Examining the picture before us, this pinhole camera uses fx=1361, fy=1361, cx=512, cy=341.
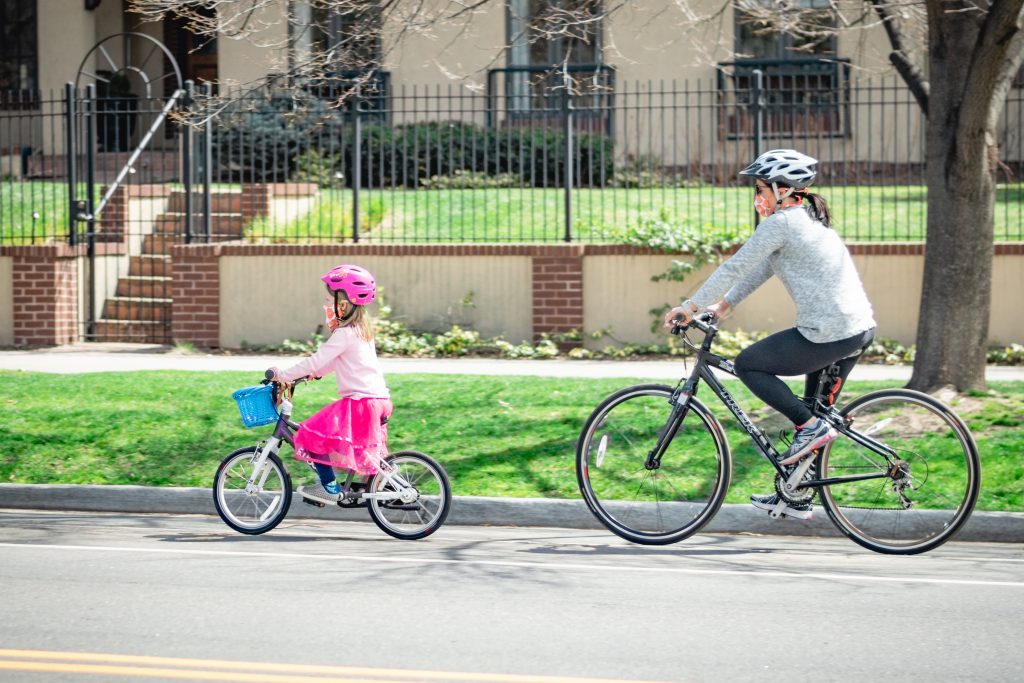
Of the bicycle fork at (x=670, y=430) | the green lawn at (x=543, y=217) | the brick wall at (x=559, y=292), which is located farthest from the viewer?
the green lawn at (x=543, y=217)

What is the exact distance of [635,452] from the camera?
7250mm

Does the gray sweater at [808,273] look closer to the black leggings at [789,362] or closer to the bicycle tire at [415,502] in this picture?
the black leggings at [789,362]

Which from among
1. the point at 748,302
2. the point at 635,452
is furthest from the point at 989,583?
the point at 748,302

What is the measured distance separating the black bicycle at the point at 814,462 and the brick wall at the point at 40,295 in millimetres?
9164

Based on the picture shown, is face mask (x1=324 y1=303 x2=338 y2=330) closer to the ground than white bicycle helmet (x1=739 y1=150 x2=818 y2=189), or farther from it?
closer to the ground

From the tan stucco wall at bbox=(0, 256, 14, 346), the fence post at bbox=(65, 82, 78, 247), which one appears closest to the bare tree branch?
the fence post at bbox=(65, 82, 78, 247)

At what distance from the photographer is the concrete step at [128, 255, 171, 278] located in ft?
50.7

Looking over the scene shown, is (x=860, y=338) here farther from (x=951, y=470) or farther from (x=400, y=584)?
(x=400, y=584)

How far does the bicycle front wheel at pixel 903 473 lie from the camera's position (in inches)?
270

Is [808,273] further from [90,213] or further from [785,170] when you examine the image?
[90,213]

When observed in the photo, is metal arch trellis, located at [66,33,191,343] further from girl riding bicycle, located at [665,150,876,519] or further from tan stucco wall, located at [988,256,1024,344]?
girl riding bicycle, located at [665,150,876,519]

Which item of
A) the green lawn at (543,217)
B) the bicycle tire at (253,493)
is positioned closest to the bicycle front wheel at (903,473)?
the bicycle tire at (253,493)

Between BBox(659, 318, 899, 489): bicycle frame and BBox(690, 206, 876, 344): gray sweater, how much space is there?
27 centimetres

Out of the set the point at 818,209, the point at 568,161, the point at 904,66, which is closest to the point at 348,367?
the point at 818,209
